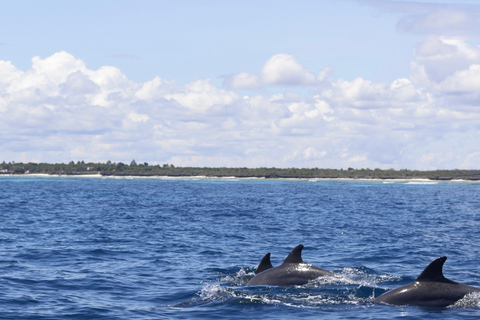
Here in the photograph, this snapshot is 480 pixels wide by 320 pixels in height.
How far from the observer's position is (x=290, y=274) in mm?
19047

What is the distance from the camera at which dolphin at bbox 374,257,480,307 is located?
1591cm

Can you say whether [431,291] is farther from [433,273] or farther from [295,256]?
[295,256]

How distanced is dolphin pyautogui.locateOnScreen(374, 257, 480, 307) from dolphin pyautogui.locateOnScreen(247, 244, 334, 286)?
314cm

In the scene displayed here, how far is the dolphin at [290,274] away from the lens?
18.9 metres

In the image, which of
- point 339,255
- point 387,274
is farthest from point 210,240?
point 387,274

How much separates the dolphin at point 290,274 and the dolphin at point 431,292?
3.14m

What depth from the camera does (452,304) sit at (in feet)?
52.0

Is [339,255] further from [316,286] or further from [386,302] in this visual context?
[386,302]

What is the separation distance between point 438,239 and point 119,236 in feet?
52.6

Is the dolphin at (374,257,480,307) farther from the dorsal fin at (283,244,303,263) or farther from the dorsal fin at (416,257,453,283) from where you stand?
the dorsal fin at (283,244,303,263)

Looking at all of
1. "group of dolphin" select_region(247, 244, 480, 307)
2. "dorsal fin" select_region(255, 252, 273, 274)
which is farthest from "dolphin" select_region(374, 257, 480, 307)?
"dorsal fin" select_region(255, 252, 273, 274)

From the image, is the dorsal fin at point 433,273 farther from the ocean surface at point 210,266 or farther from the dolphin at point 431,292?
the ocean surface at point 210,266

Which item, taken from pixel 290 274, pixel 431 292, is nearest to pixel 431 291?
pixel 431 292

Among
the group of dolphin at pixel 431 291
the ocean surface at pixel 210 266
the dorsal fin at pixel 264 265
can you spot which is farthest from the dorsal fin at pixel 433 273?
the dorsal fin at pixel 264 265
